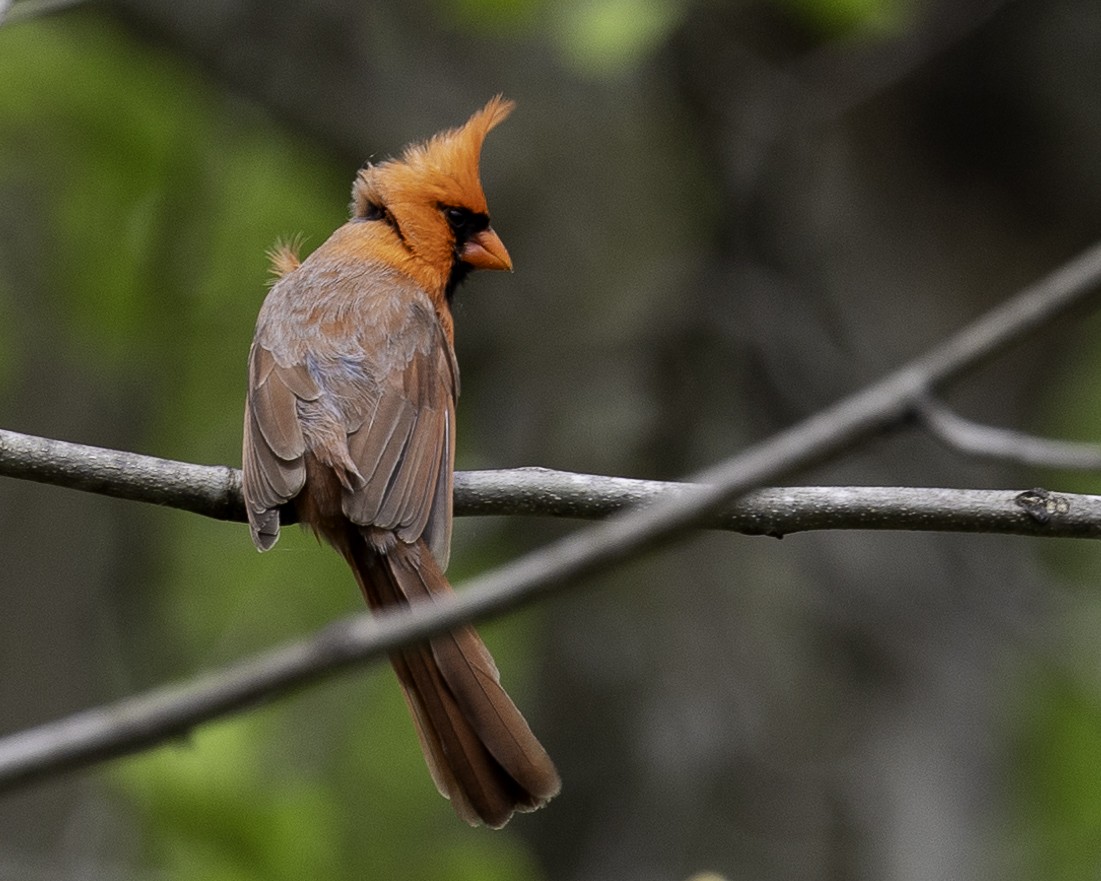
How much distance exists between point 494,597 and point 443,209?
11.6 ft

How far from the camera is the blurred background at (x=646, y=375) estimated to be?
226 inches

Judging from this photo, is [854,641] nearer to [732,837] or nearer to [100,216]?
[732,837]

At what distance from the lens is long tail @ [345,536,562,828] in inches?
127

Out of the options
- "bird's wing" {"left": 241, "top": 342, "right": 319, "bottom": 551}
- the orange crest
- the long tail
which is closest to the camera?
the long tail

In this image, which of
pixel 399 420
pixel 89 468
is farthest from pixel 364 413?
pixel 89 468

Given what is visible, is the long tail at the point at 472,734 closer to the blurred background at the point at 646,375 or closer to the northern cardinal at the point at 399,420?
the northern cardinal at the point at 399,420

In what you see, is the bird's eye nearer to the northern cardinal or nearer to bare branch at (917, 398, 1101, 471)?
Answer: the northern cardinal

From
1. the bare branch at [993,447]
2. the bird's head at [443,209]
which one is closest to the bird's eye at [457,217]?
the bird's head at [443,209]

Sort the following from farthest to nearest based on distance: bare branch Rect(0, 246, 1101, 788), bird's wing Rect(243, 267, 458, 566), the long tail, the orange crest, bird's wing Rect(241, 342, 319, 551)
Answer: the orange crest
bird's wing Rect(243, 267, 458, 566)
bird's wing Rect(241, 342, 319, 551)
the long tail
bare branch Rect(0, 246, 1101, 788)

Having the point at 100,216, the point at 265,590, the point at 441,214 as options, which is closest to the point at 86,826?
the point at 265,590

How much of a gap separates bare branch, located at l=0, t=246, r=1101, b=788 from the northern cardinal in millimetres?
1837

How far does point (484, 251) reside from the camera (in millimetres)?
4848

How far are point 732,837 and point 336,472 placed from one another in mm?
2731

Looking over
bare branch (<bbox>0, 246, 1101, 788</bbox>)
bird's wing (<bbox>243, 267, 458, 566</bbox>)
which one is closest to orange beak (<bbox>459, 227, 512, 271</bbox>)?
bird's wing (<bbox>243, 267, 458, 566</bbox>)
